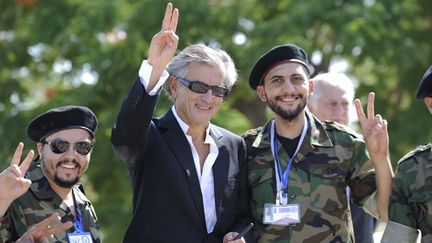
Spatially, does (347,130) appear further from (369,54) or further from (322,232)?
(369,54)

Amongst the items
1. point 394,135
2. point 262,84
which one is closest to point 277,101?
point 262,84

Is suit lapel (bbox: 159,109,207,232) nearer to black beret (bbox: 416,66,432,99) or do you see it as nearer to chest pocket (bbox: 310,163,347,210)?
chest pocket (bbox: 310,163,347,210)

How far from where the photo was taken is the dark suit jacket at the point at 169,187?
18.4ft

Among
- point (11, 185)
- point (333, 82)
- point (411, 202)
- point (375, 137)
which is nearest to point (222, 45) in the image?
point (333, 82)

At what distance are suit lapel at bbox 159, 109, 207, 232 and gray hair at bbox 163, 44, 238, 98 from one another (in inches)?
8.2

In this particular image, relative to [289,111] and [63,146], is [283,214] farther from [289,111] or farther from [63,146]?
[63,146]

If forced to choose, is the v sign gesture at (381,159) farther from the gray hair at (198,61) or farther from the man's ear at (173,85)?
the man's ear at (173,85)

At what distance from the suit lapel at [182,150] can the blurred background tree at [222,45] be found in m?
5.33

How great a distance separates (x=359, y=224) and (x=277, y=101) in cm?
123

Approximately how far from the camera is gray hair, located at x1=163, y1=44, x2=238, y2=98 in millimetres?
5852

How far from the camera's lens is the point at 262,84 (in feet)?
20.0

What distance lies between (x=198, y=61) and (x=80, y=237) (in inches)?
50.4

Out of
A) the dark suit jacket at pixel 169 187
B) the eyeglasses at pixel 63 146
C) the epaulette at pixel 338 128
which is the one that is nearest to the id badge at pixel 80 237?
the dark suit jacket at pixel 169 187

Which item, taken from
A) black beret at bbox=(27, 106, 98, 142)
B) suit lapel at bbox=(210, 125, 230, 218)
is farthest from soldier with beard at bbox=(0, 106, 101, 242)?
suit lapel at bbox=(210, 125, 230, 218)
